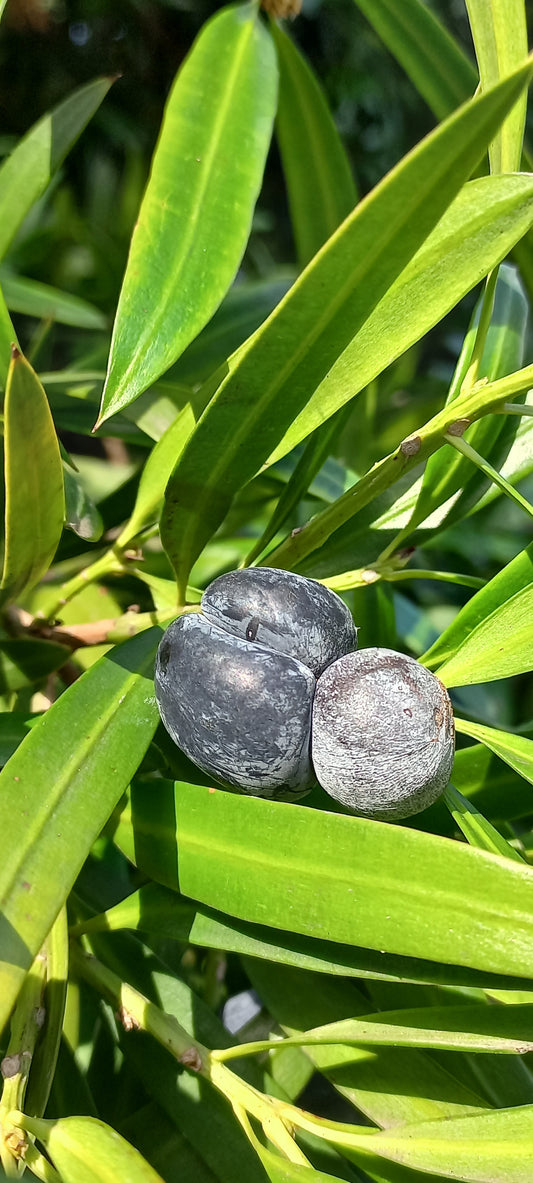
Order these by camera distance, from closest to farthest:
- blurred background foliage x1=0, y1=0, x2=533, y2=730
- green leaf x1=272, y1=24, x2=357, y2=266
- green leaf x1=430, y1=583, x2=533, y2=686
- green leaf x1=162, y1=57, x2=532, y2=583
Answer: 1. green leaf x1=162, y1=57, x2=532, y2=583
2. green leaf x1=430, y1=583, x2=533, y2=686
3. green leaf x1=272, y1=24, x2=357, y2=266
4. blurred background foliage x1=0, y1=0, x2=533, y2=730

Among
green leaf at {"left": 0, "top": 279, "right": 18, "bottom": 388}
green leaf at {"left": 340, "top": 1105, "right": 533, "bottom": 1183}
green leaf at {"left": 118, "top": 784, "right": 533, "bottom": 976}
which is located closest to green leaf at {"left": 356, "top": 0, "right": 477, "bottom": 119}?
green leaf at {"left": 0, "top": 279, "right": 18, "bottom": 388}

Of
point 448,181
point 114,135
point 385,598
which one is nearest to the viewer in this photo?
point 448,181

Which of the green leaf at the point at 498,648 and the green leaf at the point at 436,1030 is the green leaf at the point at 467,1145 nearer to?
the green leaf at the point at 436,1030

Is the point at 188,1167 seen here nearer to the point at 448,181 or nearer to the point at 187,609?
the point at 187,609

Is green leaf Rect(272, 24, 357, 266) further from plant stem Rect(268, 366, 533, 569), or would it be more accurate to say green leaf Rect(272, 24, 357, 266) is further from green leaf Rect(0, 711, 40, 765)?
green leaf Rect(0, 711, 40, 765)

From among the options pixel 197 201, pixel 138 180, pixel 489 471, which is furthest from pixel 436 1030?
pixel 138 180

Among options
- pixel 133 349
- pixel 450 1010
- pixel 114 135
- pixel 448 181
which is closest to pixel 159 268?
pixel 133 349

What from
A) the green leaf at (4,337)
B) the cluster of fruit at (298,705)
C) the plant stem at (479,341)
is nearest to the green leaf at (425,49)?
the plant stem at (479,341)
